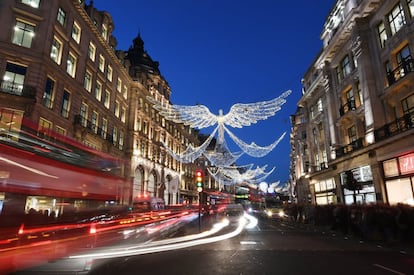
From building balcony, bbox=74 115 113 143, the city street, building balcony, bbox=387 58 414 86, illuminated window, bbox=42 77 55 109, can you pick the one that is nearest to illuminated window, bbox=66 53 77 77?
illuminated window, bbox=42 77 55 109

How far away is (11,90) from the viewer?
2186 cm

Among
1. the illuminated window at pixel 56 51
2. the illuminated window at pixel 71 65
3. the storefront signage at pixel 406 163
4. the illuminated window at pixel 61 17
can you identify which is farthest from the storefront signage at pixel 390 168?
the illuminated window at pixel 61 17

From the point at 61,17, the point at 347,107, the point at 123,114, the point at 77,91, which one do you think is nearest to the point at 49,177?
the point at 77,91

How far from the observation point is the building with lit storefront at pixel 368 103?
18875 millimetres

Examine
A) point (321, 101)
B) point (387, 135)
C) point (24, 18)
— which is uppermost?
point (24, 18)

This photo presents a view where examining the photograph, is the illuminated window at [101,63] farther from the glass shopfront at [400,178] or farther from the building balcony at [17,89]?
the glass shopfront at [400,178]

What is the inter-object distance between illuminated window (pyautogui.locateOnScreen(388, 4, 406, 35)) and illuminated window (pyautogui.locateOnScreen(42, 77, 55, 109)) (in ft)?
92.3

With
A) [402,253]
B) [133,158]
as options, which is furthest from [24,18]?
[402,253]

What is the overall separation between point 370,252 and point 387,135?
1279 centimetres

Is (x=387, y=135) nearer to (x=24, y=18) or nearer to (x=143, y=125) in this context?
(x=24, y=18)

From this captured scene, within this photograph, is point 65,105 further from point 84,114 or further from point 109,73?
point 109,73

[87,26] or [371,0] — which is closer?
[371,0]

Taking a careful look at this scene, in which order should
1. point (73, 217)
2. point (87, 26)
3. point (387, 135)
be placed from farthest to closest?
1. point (87, 26)
2. point (387, 135)
3. point (73, 217)

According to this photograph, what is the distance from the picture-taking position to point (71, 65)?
2906 centimetres
